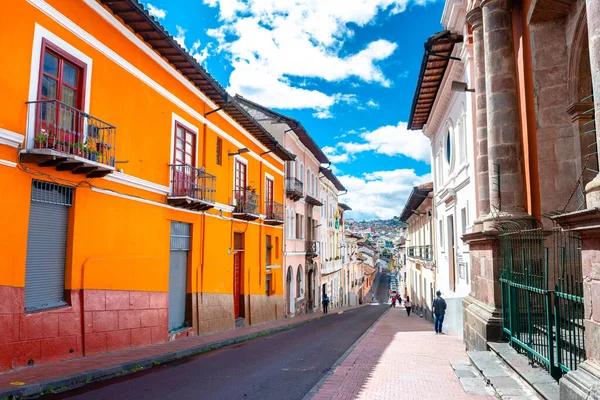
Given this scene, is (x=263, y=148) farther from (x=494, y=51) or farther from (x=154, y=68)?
(x=494, y=51)

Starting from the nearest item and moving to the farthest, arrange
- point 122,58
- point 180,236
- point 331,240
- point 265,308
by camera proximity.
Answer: point 122,58 < point 180,236 < point 265,308 < point 331,240

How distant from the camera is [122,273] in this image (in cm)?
1060

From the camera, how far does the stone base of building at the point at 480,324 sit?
7.90 m

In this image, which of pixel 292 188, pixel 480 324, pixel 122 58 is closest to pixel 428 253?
pixel 292 188

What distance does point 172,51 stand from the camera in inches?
486

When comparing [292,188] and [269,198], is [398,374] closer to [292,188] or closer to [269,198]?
[269,198]

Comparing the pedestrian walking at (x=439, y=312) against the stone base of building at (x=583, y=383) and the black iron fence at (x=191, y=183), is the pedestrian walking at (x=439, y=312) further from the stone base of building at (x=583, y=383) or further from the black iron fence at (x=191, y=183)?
the stone base of building at (x=583, y=383)

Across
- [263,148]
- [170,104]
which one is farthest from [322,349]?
[263,148]

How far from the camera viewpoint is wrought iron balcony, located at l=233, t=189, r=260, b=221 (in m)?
17.8

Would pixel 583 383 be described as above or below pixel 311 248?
below

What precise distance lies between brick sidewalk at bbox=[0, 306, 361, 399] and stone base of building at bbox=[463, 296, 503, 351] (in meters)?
6.21

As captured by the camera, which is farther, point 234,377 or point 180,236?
point 180,236

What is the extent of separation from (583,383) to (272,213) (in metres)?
18.2

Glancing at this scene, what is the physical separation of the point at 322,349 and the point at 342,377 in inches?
173
